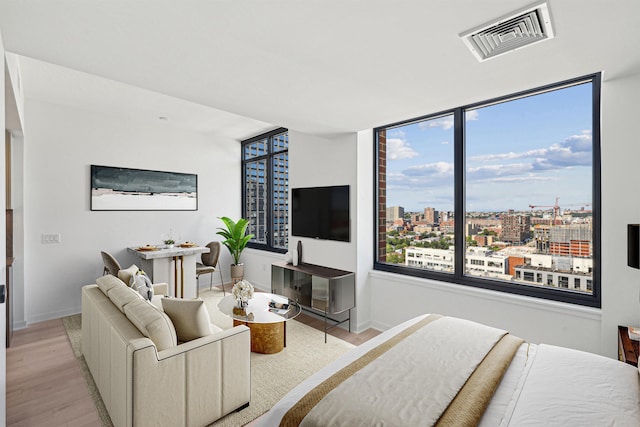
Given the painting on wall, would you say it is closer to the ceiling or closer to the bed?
the ceiling

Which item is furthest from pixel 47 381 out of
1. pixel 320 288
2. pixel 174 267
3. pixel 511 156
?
pixel 511 156

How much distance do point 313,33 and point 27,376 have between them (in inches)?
138

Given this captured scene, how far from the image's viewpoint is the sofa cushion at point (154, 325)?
1856 millimetres

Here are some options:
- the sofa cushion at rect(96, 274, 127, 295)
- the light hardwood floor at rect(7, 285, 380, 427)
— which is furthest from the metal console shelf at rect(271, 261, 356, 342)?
the sofa cushion at rect(96, 274, 127, 295)

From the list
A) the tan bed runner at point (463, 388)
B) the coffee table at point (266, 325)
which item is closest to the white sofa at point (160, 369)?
the coffee table at point (266, 325)

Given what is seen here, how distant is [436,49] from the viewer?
1.84 meters

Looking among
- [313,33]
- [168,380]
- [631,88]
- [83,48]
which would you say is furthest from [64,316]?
[631,88]

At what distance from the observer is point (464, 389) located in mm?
1409

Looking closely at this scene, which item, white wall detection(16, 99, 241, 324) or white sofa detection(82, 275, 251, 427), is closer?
white sofa detection(82, 275, 251, 427)

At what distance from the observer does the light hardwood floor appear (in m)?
2.13

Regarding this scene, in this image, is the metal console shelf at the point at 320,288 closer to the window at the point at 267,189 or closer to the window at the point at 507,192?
the window at the point at 507,192

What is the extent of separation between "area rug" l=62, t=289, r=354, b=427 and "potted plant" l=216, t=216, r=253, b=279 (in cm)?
150

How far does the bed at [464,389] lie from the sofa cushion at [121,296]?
1379 mm

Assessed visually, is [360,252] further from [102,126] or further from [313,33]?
[102,126]
